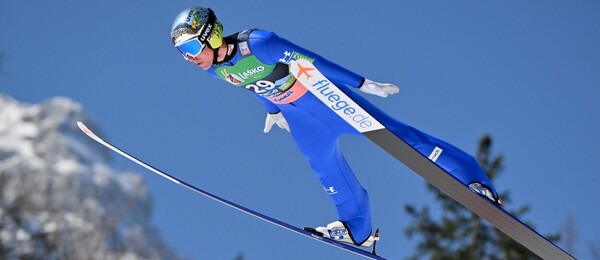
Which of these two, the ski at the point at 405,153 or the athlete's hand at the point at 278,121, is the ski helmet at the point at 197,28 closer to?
the ski at the point at 405,153

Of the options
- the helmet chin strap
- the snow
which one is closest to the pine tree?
the snow

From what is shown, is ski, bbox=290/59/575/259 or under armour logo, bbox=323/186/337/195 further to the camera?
under armour logo, bbox=323/186/337/195

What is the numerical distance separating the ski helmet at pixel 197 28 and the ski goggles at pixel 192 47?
2 cm

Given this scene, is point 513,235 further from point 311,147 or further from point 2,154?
point 2,154

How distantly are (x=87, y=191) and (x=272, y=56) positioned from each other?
1597cm

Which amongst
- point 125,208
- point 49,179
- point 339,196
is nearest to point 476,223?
point 125,208

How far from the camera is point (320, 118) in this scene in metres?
5.23

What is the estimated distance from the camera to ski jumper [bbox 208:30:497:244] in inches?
194

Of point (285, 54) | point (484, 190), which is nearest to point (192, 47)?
point (285, 54)

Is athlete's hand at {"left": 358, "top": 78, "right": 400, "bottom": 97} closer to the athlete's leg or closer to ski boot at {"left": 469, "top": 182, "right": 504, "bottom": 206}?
the athlete's leg

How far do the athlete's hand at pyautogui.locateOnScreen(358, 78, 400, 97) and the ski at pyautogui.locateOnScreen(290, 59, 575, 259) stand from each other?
130 millimetres

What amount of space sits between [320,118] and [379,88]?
0.59 meters

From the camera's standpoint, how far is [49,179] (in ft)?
51.1

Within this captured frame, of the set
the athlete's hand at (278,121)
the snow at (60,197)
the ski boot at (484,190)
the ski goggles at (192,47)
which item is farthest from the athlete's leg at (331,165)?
the snow at (60,197)
